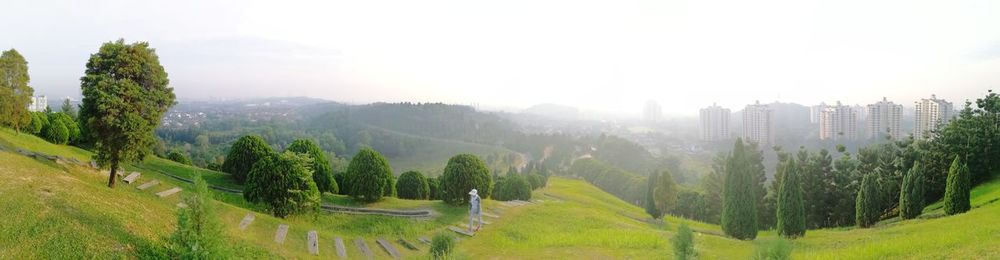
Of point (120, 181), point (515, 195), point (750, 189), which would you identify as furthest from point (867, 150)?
point (120, 181)

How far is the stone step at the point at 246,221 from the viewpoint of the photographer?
15.3 metres

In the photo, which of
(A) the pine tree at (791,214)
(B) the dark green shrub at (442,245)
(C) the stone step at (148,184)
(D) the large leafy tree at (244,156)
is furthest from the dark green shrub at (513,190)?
(B) the dark green shrub at (442,245)

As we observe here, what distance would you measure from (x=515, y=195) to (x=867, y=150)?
2294cm

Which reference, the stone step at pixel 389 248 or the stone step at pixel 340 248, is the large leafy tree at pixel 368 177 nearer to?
the stone step at pixel 389 248

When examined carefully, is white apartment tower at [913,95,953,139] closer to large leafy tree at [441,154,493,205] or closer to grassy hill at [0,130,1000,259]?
grassy hill at [0,130,1000,259]

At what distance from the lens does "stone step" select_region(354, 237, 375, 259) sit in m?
15.7

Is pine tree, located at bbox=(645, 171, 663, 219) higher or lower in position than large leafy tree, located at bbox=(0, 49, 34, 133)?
lower

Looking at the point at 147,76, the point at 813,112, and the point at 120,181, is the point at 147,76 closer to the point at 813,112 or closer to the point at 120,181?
the point at 120,181

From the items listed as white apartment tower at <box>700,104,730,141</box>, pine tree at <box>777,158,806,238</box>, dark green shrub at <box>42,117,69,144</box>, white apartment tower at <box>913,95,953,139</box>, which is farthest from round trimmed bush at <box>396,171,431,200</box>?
white apartment tower at <box>700,104,730,141</box>

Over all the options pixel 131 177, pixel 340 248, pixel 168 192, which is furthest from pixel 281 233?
pixel 131 177

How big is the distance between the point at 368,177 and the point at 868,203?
2488cm

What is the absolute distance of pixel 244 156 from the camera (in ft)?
83.7

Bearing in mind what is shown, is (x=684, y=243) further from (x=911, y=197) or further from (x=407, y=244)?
(x=911, y=197)

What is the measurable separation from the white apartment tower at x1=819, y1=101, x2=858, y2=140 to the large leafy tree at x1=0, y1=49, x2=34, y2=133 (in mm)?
84949
